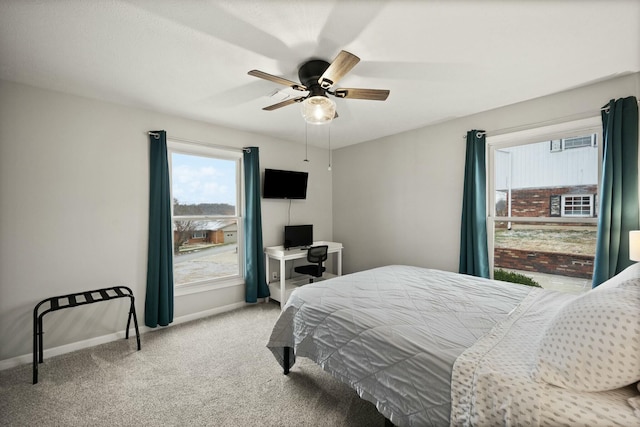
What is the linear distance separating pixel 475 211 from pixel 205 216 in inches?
133

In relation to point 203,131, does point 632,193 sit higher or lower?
lower

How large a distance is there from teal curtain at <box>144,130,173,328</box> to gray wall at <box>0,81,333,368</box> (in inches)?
4.0

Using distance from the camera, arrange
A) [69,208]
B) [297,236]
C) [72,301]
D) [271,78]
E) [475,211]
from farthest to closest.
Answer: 1. [297,236]
2. [475,211]
3. [69,208]
4. [72,301]
5. [271,78]

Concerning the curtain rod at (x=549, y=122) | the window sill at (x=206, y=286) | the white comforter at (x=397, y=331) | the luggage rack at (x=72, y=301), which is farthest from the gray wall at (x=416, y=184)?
the luggage rack at (x=72, y=301)

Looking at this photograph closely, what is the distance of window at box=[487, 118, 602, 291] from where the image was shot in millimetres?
2574

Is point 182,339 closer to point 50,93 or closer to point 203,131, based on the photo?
point 203,131

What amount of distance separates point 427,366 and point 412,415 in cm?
25

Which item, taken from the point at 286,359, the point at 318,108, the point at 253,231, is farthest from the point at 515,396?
the point at 253,231

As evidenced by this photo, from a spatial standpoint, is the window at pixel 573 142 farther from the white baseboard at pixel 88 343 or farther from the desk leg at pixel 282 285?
the white baseboard at pixel 88 343

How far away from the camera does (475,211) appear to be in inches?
120

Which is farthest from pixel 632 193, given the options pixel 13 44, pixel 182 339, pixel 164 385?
pixel 13 44

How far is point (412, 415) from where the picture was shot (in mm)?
1262

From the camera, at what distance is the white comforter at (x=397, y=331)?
1.26 m

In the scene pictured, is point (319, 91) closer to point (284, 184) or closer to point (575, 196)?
point (284, 184)
